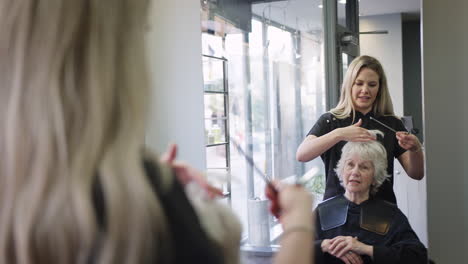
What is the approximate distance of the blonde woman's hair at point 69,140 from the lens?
0.54 meters

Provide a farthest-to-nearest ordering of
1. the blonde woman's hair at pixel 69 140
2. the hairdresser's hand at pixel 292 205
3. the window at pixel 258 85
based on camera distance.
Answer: the window at pixel 258 85
the hairdresser's hand at pixel 292 205
the blonde woman's hair at pixel 69 140

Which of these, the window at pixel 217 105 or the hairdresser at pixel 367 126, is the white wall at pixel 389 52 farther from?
the window at pixel 217 105

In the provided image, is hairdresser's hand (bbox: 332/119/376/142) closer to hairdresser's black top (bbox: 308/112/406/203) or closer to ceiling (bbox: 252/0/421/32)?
hairdresser's black top (bbox: 308/112/406/203)

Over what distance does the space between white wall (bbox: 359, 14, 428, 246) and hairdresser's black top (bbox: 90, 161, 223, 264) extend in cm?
116

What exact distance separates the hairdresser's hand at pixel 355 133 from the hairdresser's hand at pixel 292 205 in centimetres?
90

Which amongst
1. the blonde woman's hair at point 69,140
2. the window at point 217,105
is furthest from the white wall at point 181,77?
the blonde woman's hair at point 69,140

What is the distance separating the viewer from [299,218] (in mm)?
705

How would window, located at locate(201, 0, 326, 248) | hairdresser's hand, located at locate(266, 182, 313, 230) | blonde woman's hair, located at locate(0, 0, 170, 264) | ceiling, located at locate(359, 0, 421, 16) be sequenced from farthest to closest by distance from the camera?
window, located at locate(201, 0, 326, 248)
ceiling, located at locate(359, 0, 421, 16)
hairdresser's hand, located at locate(266, 182, 313, 230)
blonde woman's hair, located at locate(0, 0, 170, 264)

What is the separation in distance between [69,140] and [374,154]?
1.21 metres

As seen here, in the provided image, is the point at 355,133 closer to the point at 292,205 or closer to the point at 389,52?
the point at 389,52

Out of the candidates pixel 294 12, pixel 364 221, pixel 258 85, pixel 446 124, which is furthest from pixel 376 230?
pixel 294 12

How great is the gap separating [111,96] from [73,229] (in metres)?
0.17

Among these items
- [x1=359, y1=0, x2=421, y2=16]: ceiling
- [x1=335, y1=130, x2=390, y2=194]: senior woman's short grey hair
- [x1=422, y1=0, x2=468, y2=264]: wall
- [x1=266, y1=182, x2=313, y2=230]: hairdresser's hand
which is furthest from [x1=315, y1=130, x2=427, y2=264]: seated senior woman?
[x1=266, y1=182, x2=313, y2=230]: hairdresser's hand

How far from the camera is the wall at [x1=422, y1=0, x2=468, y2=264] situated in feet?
5.06
